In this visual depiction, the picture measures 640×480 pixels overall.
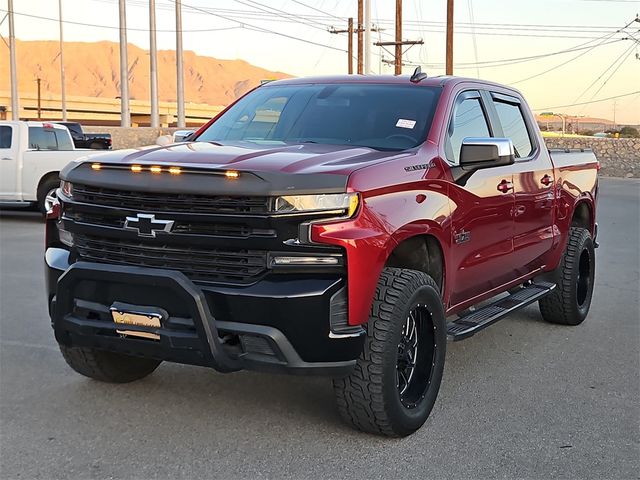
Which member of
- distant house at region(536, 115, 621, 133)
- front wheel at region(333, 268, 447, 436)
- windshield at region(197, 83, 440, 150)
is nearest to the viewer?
front wheel at region(333, 268, 447, 436)

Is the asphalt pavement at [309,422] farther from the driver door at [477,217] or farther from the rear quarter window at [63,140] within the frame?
the rear quarter window at [63,140]

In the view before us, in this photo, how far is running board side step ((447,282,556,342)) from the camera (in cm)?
493

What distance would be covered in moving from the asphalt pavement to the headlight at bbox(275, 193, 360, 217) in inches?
48.2

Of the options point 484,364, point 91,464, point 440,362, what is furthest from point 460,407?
point 91,464

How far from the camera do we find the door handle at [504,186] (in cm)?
550

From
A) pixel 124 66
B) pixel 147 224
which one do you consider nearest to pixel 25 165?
pixel 147 224

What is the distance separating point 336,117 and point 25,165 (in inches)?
426

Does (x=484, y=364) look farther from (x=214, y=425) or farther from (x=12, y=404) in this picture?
(x=12, y=404)

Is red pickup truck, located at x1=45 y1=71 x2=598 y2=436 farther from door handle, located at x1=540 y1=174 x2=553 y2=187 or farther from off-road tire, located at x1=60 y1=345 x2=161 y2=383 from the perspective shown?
A: door handle, located at x1=540 y1=174 x2=553 y2=187

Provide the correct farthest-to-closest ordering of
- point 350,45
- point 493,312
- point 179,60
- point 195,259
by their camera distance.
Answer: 1. point 350,45
2. point 179,60
3. point 493,312
4. point 195,259

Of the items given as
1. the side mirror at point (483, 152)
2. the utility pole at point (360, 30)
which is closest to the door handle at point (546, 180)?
the side mirror at point (483, 152)

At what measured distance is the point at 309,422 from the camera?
4.47 metres

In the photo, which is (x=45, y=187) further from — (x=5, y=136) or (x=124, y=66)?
(x=124, y=66)

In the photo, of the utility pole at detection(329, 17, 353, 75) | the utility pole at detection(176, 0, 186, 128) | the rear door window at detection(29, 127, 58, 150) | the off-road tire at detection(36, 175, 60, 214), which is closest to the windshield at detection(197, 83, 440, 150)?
the off-road tire at detection(36, 175, 60, 214)
